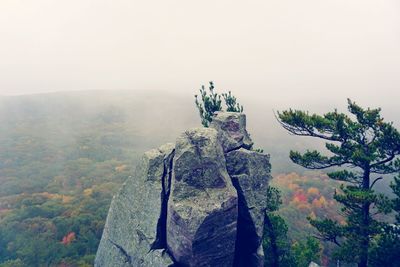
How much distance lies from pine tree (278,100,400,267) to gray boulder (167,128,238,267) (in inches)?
449

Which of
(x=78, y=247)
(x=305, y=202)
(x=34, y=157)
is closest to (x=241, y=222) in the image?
(x=78, y=247)

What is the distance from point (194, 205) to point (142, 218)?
16.4 ft

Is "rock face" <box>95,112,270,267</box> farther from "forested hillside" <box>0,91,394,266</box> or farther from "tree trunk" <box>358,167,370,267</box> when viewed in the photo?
"forested hillside" <box>0,91,394,266</box>

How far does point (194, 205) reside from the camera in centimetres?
2062

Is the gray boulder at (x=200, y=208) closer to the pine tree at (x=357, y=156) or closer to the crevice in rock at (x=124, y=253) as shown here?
the crevice in rock at (x=124, y=253)

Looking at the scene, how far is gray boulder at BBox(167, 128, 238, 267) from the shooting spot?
2034cm

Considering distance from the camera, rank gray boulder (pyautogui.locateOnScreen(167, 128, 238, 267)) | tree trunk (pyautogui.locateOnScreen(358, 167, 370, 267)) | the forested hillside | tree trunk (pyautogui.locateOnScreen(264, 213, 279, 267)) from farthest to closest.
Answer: the forested hillside
tree trunk (pyautogui.locateOnScreen(264, 213, 279, 267))
tree trunk (pyautogui.locateOnScreen(358, 167, 370, 267))
gray boulder (pyautogui.locateOnScreen(167, 128, 238, 267))

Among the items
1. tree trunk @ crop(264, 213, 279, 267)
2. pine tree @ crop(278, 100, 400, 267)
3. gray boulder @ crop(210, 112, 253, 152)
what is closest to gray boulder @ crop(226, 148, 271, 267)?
gray boulder @ crop(210, 112, 253, 152)

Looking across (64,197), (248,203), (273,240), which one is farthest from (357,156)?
(64,197)

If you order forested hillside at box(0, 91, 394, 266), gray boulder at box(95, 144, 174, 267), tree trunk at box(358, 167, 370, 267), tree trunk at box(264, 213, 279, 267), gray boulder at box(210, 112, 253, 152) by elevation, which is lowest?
forested hillside at box(0, 91, 394, 266)

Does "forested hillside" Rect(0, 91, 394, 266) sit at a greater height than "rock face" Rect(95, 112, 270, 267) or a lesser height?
lesser

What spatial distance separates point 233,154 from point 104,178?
117 metres

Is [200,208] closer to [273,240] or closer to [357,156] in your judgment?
[357,156]

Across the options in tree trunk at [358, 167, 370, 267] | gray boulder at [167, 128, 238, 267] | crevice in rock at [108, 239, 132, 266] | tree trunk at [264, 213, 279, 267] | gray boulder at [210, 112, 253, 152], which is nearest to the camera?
gray boulder at [167, 128, 238, 267]
